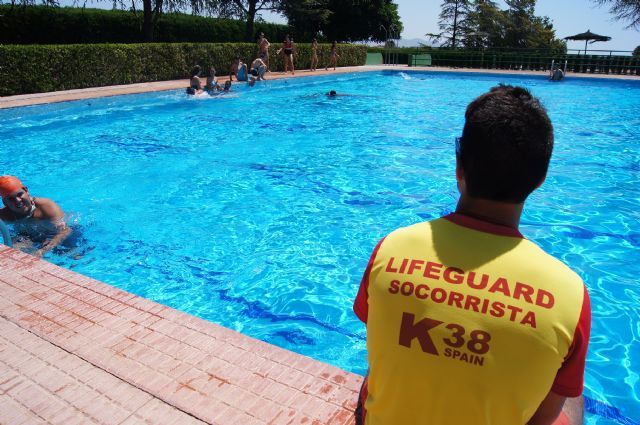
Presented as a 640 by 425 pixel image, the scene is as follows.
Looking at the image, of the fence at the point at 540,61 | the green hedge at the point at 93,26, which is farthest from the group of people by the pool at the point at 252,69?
the fence at the point at 540,61

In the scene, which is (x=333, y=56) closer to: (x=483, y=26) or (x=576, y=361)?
(x=576, y=361)

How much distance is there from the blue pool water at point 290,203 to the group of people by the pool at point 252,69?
5.71 ft

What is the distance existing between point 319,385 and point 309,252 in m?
3.16

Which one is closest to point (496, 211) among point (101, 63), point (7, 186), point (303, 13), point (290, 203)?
point (7, 186)

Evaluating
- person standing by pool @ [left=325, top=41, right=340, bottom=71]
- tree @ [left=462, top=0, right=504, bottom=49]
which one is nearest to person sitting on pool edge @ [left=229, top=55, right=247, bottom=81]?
person standing by pool @ [left=325, top=41, right=340, bottom=71]

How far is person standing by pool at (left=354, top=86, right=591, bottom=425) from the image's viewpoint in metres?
1.17

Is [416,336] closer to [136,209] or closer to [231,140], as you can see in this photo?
[136,209]

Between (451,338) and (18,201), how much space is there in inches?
191

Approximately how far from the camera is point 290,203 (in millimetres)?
7383

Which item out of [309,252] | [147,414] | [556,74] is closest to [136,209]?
[309,252]

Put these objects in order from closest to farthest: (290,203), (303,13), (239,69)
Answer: (290,203), (239,69), (303,13)

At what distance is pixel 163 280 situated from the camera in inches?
203

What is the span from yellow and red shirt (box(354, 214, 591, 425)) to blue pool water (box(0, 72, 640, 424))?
2.77 meters

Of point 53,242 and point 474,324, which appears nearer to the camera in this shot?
point 474,324
